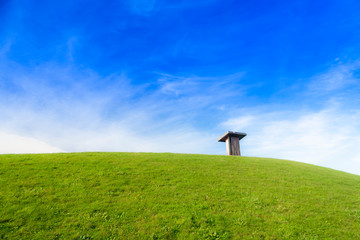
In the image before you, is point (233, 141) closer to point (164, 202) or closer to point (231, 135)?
point (231, 135)

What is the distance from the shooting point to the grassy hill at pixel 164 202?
10430 millimetres

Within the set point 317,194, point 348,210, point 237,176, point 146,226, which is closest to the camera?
point 146,226

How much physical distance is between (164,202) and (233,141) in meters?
20.9

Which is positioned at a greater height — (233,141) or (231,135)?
(231,135)

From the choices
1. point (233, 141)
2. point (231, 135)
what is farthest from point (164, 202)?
point (233, 141)

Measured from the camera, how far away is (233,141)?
3153 centimetres

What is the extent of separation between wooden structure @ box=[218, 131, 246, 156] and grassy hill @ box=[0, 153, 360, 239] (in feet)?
34.9

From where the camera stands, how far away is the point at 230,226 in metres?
11.0

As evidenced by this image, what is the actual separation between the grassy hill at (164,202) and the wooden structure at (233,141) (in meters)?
10.6

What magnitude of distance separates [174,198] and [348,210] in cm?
1214

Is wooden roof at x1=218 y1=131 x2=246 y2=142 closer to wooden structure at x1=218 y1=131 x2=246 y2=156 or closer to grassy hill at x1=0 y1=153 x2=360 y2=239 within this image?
wooden structure at x1=218 y1=131 x2=246 y2=156

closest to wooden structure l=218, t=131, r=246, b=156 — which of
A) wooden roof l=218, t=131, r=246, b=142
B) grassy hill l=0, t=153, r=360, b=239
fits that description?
wooden roof l=218, t=131, r=246, b=142

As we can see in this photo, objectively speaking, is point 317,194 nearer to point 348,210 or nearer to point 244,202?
point 348,210

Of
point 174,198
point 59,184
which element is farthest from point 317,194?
point 59,184
